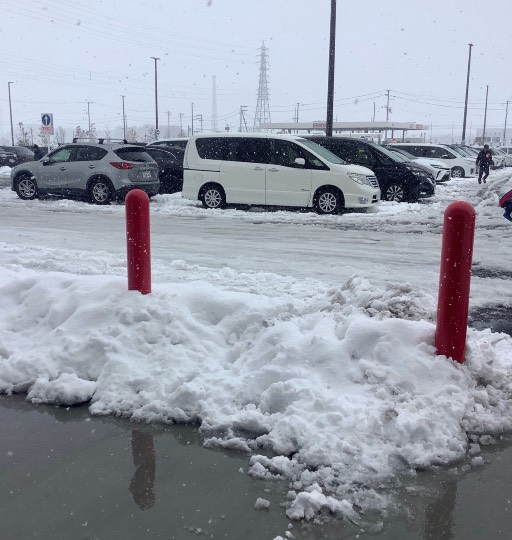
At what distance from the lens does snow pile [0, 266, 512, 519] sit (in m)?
3.13

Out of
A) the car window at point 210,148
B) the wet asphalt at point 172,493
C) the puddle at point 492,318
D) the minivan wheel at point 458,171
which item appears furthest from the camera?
the minivan wheel at point 458,171

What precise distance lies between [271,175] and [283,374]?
1096 centimetres

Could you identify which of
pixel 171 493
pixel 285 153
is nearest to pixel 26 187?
pixel 285 153

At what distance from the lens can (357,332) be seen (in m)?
4.05

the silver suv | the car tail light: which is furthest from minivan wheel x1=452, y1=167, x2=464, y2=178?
the car tail light

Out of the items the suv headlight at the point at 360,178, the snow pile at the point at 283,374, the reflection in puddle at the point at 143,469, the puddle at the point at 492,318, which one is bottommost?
the reflection in puddle at the point at 143,469

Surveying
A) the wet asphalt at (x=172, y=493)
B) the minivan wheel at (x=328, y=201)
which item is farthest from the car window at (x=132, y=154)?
the wet asphalt at (x=172, y=493)

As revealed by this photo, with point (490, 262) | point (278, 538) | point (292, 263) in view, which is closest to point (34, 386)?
point (278, 538)

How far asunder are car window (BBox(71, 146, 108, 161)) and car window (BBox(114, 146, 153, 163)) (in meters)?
0.38

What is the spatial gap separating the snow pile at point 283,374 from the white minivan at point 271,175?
30.2 ft

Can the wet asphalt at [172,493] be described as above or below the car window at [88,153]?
below

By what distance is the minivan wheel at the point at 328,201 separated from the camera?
46.0 ft

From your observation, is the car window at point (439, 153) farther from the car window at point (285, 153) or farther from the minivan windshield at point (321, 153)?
the car window at point (285, 153)

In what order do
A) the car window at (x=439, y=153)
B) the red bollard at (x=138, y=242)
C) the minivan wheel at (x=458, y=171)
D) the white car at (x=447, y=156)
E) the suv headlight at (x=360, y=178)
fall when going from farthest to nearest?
the minivan wheel at (x=458, y=171) → the car window at (x=439, y=153) → the white car at (x=447, y=156) → the suv headlight at (x=360, y=178) → the red bollard at (x=138, y=242)
